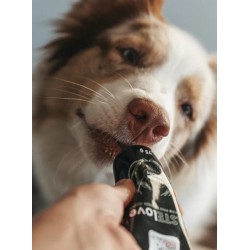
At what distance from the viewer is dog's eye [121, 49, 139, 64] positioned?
1214 mm

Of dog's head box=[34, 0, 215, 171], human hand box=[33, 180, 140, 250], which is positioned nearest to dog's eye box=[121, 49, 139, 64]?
dog's head box=[34, 0, 215, 171]

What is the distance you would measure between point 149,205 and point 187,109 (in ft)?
0.89

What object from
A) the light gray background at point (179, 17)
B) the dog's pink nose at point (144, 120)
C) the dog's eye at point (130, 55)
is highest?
the light gray background at point (179, 17)

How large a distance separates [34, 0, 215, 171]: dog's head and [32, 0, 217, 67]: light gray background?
0.09 ft

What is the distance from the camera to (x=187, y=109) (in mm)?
1284

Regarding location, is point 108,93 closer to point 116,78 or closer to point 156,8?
point 116,78

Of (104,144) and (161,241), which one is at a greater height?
(104,144)

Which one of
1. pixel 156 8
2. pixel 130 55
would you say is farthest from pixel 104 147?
pixel 156 8

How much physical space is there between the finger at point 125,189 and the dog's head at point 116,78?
0.06m

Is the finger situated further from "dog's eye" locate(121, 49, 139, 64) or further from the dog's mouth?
"dog's eye" locate(121, 49, 139, 64)

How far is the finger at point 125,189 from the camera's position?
1142 mm

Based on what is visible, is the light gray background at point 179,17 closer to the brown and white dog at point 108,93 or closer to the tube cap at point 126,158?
the brown and white dog at point 108,93

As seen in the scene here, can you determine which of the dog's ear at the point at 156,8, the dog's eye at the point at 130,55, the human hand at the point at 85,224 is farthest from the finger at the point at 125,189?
the dog's ear at the point at 156,8
